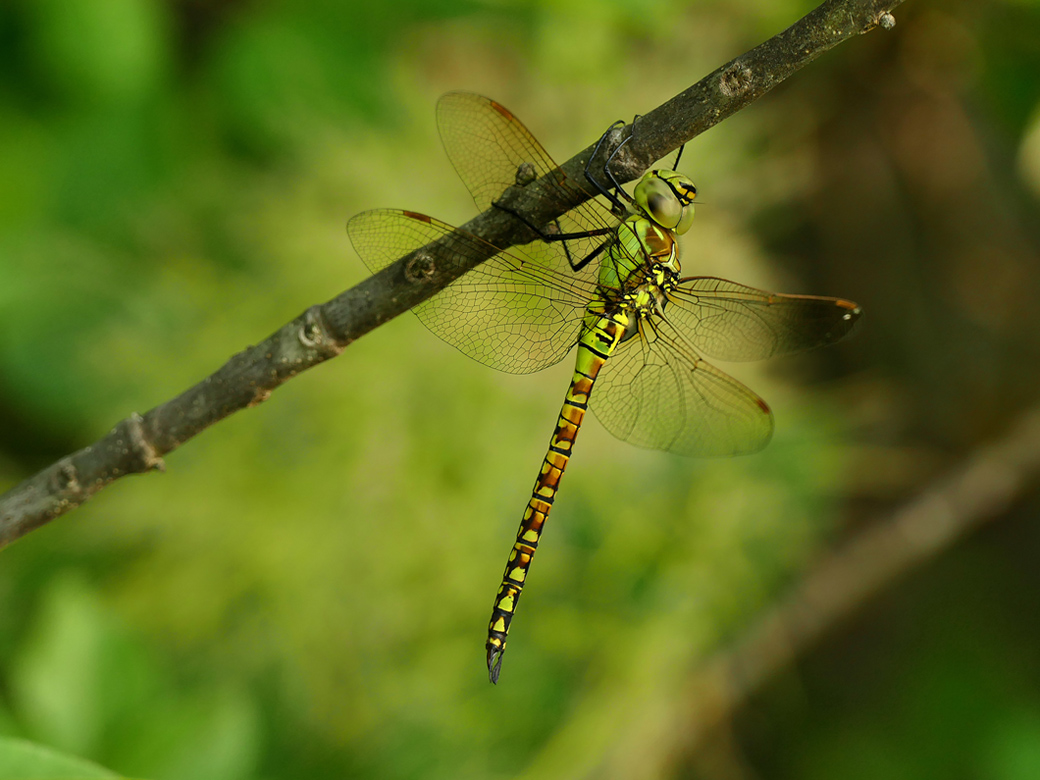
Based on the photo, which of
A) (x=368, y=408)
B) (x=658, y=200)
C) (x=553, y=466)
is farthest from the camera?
(x=368, y=408)

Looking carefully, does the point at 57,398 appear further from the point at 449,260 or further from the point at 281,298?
the point at 449,260

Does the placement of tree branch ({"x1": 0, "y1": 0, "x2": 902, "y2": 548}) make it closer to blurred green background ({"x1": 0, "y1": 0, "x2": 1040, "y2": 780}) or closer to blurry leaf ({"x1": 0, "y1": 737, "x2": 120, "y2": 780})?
blurry leaf ({"x1": 0, "y1": 737, "x2": 120, "y2": 780})

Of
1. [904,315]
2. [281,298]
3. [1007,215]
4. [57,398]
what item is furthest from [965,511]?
[57,398]

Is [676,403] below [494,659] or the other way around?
the other way around

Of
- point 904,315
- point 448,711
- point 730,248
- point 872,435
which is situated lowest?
point 448,711

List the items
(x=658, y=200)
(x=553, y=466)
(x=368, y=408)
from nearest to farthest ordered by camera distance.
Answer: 1. (x=658, y=200)
2. (x=553, y=466)
3. (x=368, y=408)

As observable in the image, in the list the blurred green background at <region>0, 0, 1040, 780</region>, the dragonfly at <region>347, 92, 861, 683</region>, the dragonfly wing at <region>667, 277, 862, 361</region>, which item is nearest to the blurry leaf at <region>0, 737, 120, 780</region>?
the dragonfly at <region>347, 92, 861, 683</region>

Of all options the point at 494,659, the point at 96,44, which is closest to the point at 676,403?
the point at 494,659

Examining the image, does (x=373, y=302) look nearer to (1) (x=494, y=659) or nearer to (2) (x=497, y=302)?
→ (2) (x=497, y=302)
